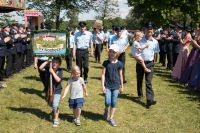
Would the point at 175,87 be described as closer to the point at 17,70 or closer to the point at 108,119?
the point at 108,119

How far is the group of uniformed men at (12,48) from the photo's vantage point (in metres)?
13.5

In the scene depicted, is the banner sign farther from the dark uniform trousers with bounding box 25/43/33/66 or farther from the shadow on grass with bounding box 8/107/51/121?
the shadow on grass with bounding box 8/107/51/121

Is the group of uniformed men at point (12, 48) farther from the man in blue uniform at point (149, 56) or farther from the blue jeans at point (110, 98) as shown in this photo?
the blue jeans at point (110, 98)

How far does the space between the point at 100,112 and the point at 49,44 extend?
7.34 ft

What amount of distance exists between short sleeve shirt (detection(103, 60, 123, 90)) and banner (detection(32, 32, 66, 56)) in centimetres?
110

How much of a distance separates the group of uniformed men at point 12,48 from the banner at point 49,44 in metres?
3.80

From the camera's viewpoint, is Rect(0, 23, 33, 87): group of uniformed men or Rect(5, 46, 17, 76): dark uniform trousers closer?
Rect(0, 23, 33, 87): group of uniformed men

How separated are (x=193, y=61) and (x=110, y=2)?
182 ft

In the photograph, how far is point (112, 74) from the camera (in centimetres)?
875

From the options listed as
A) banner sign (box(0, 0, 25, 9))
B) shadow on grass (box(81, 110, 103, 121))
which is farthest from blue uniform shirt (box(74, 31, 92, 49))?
banner sign (box(0, 0, 25, 9))

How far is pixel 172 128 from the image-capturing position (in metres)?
8.75

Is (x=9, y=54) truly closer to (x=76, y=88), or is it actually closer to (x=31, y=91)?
(x=31, y=91)

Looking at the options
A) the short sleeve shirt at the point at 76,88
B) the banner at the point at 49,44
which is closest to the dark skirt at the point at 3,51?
the banner at the point at 49,44

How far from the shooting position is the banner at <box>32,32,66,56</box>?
897cm
